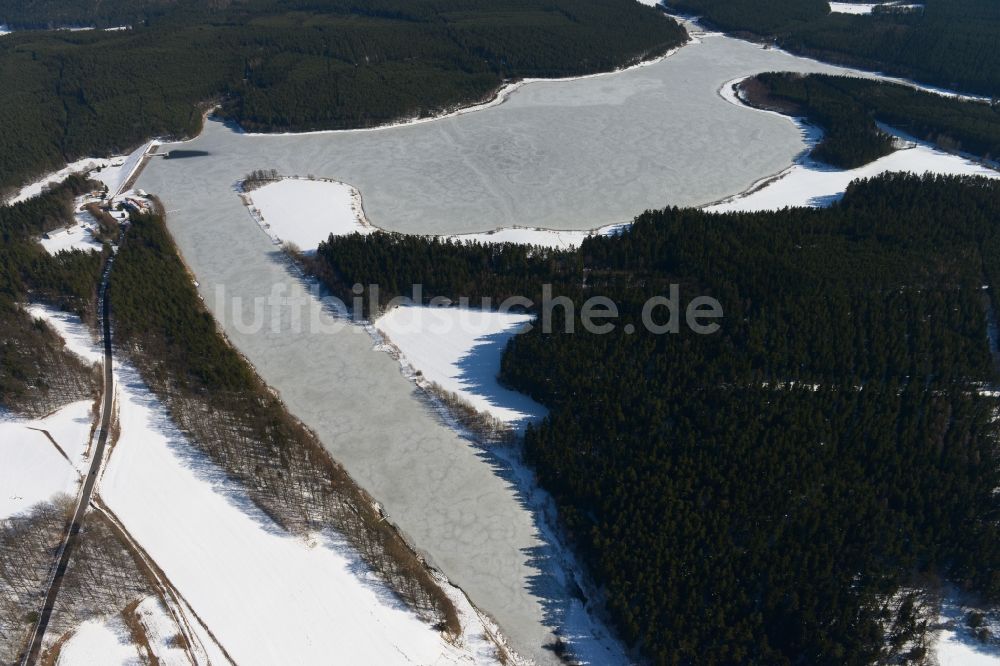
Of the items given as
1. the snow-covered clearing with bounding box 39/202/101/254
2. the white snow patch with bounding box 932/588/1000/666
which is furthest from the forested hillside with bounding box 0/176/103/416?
the white snow patch with bounding box 932/588/1000/666

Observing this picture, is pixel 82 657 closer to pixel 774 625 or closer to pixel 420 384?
pixel 420 384

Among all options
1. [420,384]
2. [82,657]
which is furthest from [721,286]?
[82,657]

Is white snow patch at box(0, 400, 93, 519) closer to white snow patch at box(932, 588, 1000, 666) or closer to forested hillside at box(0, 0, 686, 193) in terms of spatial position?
white snow patch at box(932, 588, 1000, 666)

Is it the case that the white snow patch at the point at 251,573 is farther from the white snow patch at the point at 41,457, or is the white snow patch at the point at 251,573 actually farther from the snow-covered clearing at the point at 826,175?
the snow-covered clearing at the point at 826,175

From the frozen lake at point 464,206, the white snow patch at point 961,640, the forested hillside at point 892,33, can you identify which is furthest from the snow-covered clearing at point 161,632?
the forested hillside at point 892,33

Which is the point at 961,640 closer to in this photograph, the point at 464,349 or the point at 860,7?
the point at 464,349

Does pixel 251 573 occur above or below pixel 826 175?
below

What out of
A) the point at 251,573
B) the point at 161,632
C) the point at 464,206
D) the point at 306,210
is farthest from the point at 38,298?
the point at 464,206
